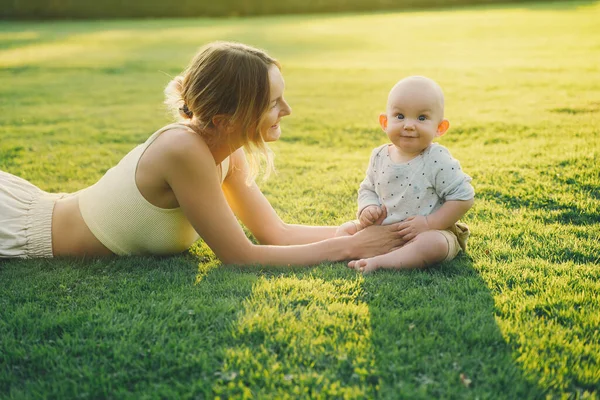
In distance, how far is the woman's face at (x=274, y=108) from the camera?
3.81 metres

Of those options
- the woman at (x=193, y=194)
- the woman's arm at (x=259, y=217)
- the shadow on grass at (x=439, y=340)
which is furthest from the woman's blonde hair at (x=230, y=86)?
the shadow on grass at (x=439, y=340)

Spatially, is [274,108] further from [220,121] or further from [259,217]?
[259,217]

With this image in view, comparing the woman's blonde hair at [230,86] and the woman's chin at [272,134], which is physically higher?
the woman's blonde hair at [230,86]

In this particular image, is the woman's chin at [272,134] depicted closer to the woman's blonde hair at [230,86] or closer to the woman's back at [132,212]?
the woman's blonde hair at [230,86]

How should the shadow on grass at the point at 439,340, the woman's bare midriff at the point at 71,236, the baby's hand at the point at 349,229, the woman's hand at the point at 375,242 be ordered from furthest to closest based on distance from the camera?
the baby's hand at the point at 349,229, the woman's bare midriff at the point at 71,236, the woman's hand at the point at 375,242, the shadow on grass at the point at 439,340

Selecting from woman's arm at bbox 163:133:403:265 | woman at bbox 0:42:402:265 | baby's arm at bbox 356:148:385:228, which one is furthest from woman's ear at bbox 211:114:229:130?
baby's arm at bbox 356:148:385:228

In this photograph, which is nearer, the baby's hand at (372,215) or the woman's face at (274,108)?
the woman's face at (274,108)

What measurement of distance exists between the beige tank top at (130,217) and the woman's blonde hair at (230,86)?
0.24 m

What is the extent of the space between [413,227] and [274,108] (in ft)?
3.96

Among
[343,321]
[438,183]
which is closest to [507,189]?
[438,183]

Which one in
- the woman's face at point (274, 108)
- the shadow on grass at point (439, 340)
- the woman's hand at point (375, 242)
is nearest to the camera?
the shadow on grass at point (439, 340)

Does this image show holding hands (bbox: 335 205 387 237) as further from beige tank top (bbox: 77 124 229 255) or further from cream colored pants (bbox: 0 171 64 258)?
cream colored pants (bbox: 0 171 64 258)

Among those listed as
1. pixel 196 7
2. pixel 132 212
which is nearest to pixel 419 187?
pixel 132 212

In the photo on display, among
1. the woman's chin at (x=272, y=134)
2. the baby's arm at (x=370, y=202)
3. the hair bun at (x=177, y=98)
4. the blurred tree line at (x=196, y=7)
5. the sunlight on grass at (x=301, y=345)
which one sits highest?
the blurred tree line at (x=196, y=7)
